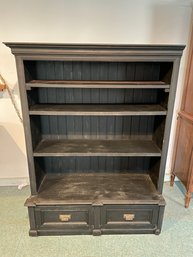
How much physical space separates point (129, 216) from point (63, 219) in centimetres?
58

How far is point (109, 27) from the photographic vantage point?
194 centimetres

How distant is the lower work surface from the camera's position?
1707mm

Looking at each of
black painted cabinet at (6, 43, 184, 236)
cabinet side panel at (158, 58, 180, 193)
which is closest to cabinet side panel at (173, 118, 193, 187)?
black painted cabinet at (6, 43, 184, 236)

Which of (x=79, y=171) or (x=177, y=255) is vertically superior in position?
(x=79, y=171)

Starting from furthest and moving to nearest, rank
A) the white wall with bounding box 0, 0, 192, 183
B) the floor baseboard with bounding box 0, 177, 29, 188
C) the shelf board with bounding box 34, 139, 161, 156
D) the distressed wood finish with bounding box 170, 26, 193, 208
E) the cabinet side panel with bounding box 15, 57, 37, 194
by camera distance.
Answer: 1. the floor baseboard with bounding box 0, 177, 29, 188
2. the distressed wood finish with bounding box 170, 26, 193, 208
3. the white wall with bounding box 0, 0, 192, 183
4. the shelf board with bounding box 34, 139, 161, 156
5. the cabinet side panel with bounding box 15, 57, 37, 194

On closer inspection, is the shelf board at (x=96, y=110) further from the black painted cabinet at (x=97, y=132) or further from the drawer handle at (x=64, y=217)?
the drawer handle at (x=64, y=217)

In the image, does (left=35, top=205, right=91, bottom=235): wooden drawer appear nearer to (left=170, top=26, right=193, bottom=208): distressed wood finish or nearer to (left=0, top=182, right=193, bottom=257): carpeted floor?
(left=0, top=182, right=193, bottom=257): carpeted floor

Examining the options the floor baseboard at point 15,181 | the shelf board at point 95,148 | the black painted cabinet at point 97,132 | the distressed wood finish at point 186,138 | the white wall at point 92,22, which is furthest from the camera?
the floor baseboard at point 15,181

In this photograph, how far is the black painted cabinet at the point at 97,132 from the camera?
1570 mm

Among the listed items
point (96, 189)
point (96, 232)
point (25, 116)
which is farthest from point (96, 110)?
point (96, 232)

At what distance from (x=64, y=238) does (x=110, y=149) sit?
880 mm

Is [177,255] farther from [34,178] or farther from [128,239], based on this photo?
[34,178]

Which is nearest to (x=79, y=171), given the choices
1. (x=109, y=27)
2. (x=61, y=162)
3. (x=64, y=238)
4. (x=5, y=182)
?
(x=61, y=162)

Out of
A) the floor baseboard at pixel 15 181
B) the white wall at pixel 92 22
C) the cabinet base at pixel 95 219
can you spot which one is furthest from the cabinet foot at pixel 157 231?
the white wall at pixel 92 22
